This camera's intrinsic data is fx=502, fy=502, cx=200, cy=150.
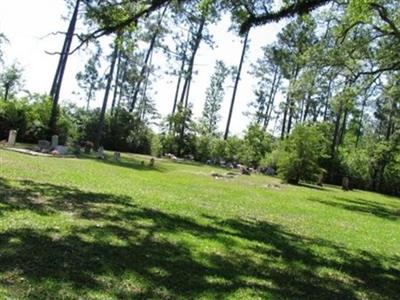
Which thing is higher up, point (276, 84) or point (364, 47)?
point (276, 84)

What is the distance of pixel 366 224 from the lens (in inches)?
603

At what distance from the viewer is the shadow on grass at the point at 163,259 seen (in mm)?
5465

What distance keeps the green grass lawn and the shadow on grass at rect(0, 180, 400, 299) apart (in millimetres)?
18

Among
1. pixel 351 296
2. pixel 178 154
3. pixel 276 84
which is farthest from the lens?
pixel 276 84

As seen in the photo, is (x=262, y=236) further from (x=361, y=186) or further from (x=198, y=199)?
(x=361, y=186)

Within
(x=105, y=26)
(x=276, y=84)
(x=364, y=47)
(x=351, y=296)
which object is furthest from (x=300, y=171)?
(x=276, y=84)

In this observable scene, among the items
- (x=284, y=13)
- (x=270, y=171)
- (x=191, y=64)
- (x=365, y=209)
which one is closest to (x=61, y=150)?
(x=365, y=209)

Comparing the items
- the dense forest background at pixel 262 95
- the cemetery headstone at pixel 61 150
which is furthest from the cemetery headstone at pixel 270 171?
the cemetery headstone at pixel 61 150

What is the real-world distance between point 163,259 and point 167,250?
22.8 inches

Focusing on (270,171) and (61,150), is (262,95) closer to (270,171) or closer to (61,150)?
(270,171)

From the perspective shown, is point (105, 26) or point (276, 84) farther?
point (276, 84)

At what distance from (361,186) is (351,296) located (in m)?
43.6

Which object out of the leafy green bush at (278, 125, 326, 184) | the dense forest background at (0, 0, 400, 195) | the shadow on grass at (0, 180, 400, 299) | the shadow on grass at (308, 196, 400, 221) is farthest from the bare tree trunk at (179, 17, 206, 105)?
the shadow on grass at (0, 180, 400, 299)

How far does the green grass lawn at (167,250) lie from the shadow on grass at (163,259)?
0.02 m
